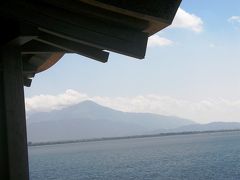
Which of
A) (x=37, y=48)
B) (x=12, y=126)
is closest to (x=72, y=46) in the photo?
(x=37, y=48)

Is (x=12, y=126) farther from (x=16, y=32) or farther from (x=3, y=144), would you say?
(x=16, y=32)

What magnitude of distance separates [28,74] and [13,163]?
8.82 feet

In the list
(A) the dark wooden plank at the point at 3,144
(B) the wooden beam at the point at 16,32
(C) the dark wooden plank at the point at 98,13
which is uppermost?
(C) the dark wooden plank at the point at 98,13

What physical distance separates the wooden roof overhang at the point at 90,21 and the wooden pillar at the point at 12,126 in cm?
34

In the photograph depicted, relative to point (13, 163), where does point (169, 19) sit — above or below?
above

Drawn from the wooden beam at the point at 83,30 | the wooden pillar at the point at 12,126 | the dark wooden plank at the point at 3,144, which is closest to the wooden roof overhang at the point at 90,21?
the wooden beam at the point at 83,30

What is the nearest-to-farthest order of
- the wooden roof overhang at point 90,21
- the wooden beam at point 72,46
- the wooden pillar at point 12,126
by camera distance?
1. the wooden roof overhang at point 90,21
2. the wooden pillar at point 12,126
3. the wooden beam at point 72,46

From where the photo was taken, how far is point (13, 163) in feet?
13.1

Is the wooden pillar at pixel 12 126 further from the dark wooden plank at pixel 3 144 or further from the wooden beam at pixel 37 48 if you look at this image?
the wooden beam at pixel 37 48

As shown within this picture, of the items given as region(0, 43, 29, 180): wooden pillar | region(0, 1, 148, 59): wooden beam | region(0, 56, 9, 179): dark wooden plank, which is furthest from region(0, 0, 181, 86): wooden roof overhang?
region(0, 56, 9, 179): dark wooden plank

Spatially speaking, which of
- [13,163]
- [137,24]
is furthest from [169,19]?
[13,163]

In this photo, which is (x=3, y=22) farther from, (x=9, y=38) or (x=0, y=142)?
(x=0, y=142)

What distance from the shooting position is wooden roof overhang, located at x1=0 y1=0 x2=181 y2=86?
3723 millimetres

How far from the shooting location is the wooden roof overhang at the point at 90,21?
3723mm
